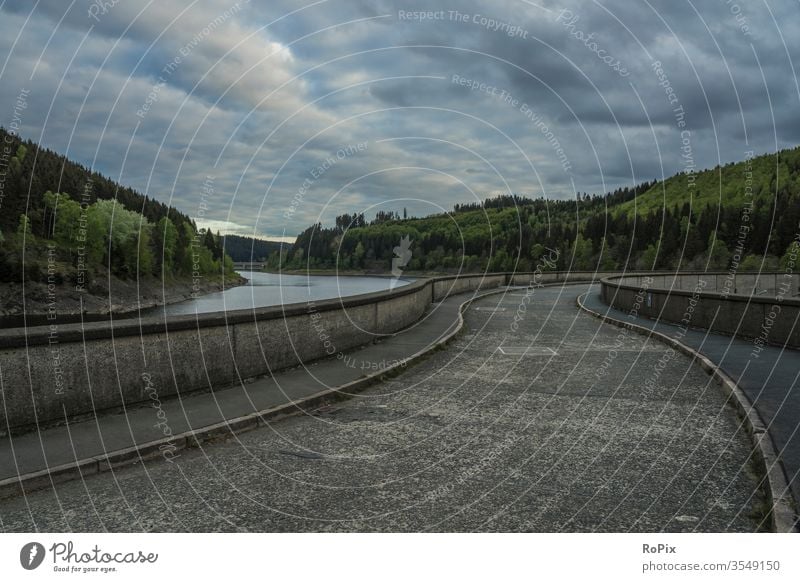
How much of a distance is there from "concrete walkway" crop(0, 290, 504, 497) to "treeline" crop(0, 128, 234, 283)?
86402 mm

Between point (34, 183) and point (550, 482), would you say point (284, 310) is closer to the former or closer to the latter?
point (550, 482)

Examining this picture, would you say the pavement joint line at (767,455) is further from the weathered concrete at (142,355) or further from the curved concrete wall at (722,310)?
the weathered concrete at (142,355)

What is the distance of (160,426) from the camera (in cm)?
727

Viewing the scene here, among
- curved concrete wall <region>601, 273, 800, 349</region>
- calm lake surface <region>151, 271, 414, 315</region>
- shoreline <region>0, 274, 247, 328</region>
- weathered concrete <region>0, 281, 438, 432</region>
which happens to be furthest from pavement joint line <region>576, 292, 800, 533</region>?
shoreline <region>0, 274, 247, 328</region>

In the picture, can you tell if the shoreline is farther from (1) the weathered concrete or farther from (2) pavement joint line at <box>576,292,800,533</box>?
(2) pavement joint line at <box>576,292,800,533</box>

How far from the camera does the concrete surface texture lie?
16.0 feet

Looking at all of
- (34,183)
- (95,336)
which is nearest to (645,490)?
(95,336)

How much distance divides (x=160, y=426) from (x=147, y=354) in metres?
1.44

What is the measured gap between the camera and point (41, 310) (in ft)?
276

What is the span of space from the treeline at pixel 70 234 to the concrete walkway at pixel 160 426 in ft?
283

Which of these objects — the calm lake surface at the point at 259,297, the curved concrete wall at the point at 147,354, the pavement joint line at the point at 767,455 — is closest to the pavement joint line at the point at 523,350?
the pavement joint line at the point at 767,455

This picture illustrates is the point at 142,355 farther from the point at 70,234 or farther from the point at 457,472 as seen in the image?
the point at 70,234

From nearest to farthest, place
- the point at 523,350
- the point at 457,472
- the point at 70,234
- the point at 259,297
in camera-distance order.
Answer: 1. the point at 457,472
2. the point at 523,350
3. the point at 259,297
4. the point at 70,234

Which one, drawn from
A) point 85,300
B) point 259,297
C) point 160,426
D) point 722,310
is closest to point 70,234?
point 85,300
